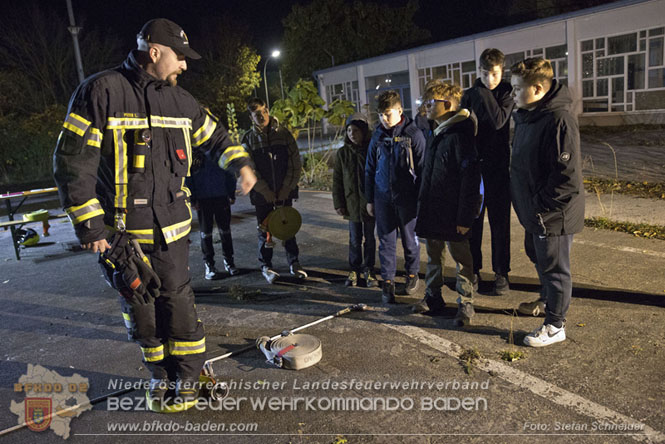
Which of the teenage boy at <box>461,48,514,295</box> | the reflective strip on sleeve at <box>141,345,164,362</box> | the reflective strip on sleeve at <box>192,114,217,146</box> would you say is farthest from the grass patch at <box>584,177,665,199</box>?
the reflective strip on sleeve at <box>141,345,164,362</box>

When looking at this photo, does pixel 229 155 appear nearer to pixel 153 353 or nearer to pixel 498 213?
pixel 153 353

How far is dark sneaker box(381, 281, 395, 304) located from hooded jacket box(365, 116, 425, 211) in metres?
0.76

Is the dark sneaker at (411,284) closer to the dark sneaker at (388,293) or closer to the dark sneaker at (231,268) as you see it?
the dark sneaker at (388,293)

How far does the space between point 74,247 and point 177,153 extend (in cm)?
575

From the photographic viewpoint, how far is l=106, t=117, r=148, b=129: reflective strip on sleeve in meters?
3.22

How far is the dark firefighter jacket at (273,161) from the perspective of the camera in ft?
20.4

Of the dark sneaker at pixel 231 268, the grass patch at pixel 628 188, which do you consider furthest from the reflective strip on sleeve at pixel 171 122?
the grass patch at pixel 628 188

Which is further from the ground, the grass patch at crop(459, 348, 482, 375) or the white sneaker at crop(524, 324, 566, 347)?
the white sneaker at crop(524, 324, 566, 347)

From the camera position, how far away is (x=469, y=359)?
3922mm

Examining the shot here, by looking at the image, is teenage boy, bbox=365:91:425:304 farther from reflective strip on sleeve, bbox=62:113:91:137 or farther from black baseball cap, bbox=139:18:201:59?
reflective strip on sleeve, bbox=62:113:91:137

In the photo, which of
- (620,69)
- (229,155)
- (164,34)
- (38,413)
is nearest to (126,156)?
(229,155)

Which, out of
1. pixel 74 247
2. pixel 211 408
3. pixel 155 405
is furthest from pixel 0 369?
pixel 74 247

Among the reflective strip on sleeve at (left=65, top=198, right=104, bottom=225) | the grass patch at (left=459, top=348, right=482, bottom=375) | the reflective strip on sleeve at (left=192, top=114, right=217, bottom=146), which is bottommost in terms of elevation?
the grass patch at (left=459, top=348, right=482, bottom=375)

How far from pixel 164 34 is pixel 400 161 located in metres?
2.41
